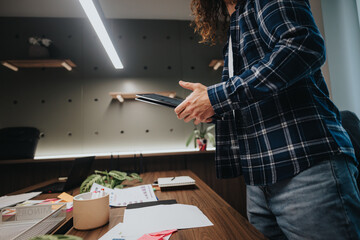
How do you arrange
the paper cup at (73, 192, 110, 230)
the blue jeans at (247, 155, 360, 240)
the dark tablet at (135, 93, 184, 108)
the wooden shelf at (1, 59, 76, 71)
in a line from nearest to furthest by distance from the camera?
1. the blue jeans at (247, 155, 360, 240)
2. the paper cup at (73, 192, 110, 230)
3. the dark tablet at (135, 93, 184, 108)
4. the wooden shelf at (1, 59, 76, 71)

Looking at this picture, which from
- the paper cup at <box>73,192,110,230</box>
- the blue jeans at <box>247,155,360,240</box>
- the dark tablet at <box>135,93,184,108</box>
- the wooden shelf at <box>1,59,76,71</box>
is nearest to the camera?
the blue jeans at <box>247,155,360,240</box>

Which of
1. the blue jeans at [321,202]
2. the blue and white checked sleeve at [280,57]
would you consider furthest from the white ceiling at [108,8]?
the blue jeans at [321,202]

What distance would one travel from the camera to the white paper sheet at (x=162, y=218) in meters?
0.62

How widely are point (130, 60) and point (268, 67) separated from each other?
110 inches

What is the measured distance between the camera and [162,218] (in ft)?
2.29

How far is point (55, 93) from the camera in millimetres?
2863

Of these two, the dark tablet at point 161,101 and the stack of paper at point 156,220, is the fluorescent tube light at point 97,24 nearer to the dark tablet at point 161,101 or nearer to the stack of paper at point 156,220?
the dark tablet at point 161,101

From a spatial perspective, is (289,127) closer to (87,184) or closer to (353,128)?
(353,128)

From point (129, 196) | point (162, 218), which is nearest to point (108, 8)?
point (129, 196)

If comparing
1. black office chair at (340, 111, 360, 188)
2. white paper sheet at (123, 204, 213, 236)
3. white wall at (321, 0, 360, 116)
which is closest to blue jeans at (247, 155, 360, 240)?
white paper sheet at (123, 204, 213, 236)

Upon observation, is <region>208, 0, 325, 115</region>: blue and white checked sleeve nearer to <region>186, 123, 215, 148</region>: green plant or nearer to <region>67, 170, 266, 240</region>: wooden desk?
<region>67, 170, 266, 240</region>: wooden desk

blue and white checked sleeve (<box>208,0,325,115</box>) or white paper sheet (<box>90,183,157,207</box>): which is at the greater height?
Result: blue and white checked sleeve (<box>208,0,325,115</box>)

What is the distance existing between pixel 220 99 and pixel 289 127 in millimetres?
233

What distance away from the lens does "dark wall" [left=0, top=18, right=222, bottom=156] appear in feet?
9.21
